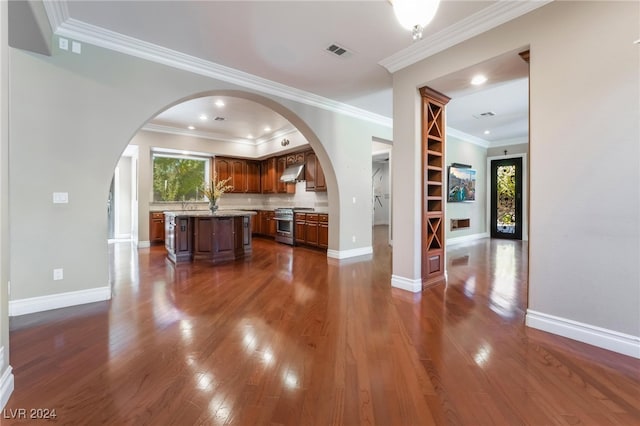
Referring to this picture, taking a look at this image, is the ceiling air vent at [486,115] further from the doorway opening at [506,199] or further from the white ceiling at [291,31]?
the doorway opening at [506,199]

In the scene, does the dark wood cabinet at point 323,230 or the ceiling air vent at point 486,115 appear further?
the dark wood cabinet at point 323,230

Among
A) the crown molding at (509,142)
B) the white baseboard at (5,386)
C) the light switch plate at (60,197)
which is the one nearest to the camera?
the white baseboard at (5,386)

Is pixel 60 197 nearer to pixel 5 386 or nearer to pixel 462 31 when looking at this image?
pixel 5 386

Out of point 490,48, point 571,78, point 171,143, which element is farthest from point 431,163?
→ point 171,143

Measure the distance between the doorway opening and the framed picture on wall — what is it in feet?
3.28

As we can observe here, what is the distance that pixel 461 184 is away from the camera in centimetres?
763

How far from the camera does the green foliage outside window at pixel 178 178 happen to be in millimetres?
7676

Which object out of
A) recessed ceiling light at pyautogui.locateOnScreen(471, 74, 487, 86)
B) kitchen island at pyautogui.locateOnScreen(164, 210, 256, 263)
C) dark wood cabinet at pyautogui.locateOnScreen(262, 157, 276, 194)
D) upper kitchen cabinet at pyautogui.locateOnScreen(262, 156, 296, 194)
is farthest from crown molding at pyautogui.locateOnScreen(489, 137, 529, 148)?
kitchen island at pyautogui.locateOnScreen(164, 210, 256, 263)

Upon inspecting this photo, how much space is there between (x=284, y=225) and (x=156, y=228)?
10.6ft

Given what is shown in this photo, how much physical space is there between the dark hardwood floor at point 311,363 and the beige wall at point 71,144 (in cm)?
50

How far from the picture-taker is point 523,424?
4.64 feet

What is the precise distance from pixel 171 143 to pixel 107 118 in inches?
173

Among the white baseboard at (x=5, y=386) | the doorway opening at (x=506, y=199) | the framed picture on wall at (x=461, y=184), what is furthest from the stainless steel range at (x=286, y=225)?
the doorway opening at (x=506, y=199)

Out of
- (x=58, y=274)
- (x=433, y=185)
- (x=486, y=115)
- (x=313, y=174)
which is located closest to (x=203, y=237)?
(x=58, y=274)
